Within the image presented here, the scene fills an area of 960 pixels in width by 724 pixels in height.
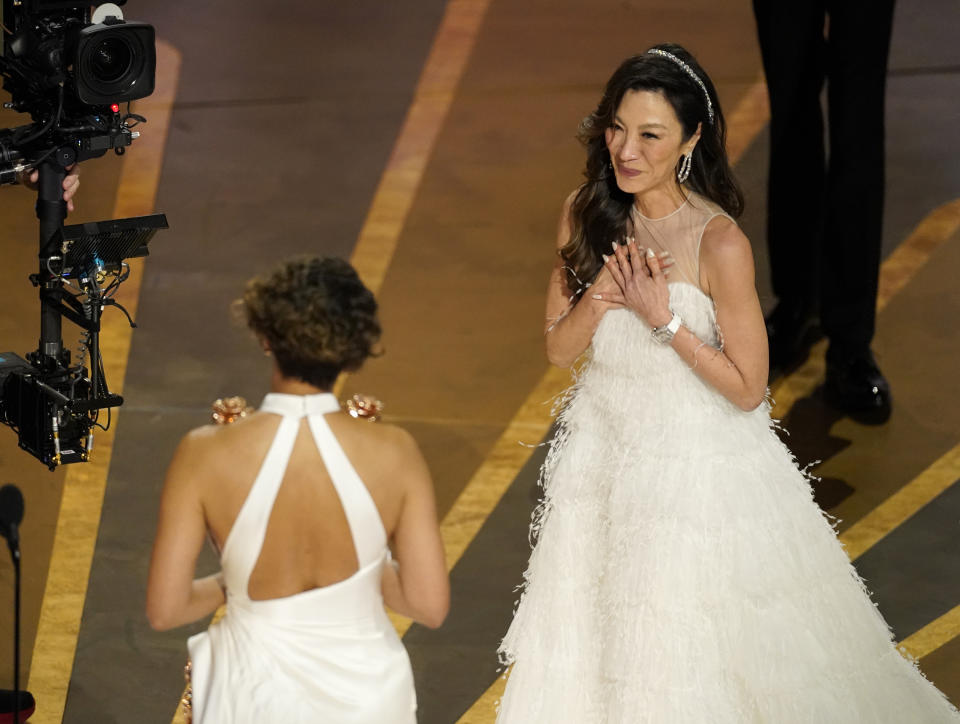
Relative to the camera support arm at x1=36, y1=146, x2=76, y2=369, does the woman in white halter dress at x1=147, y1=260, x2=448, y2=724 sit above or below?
below

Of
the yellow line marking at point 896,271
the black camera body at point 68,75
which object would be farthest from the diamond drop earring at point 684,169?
the yellow line marking at point 896,271

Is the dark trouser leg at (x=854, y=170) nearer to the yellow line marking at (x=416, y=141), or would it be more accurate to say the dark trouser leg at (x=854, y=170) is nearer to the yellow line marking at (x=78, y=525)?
the yellow line marking at (x=416, y=141)

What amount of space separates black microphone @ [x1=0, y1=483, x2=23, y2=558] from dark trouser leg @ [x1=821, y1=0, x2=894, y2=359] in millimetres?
4231

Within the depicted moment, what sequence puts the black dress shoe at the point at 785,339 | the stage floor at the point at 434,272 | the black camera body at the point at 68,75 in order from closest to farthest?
the black camera body at the point at 68,75 < the stage floor at the point at 434,272 < the black dress shoe at the point at 785,339

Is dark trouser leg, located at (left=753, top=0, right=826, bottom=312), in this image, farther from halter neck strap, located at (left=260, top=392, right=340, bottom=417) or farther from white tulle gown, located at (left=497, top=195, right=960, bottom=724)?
halter neck strap, located at (left=260, top=392, right=340, bottom=417)

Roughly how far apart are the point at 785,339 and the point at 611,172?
9.65 feet

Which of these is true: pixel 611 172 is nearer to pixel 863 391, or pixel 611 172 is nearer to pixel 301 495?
pixel 301 495

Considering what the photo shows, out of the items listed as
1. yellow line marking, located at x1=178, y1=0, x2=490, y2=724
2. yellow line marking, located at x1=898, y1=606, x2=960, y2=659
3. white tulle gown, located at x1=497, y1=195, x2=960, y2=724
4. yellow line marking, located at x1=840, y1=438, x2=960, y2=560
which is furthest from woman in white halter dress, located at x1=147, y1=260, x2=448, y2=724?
yellow line marking, located at x1=178, y1=0, x2=490, y2=724

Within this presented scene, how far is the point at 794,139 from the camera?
6.64 meters

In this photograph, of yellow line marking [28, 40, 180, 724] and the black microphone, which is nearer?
the black microphone

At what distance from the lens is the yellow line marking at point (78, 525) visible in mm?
4887

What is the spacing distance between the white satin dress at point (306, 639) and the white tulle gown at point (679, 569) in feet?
3.56

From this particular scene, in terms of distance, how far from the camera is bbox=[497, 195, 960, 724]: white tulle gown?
4051 mm

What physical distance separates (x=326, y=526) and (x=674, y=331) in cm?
138
